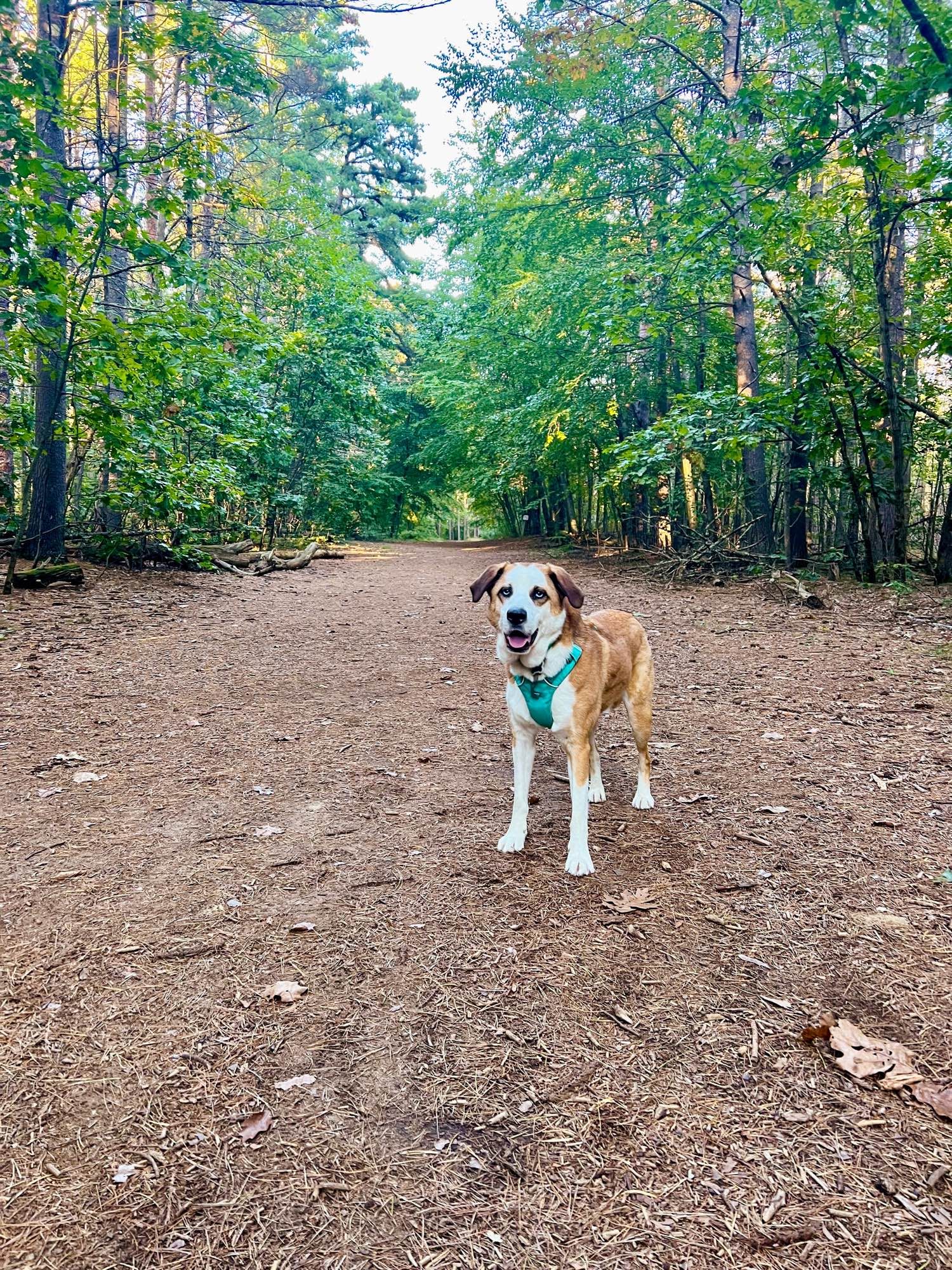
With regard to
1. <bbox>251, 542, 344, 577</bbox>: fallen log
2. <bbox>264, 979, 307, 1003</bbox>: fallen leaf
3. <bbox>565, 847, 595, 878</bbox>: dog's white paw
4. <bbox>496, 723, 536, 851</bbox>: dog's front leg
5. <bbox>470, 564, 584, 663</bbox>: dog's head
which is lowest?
<bbox>264, 979, 307, 1003</bbox>: fallen leaf

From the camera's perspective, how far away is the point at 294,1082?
6.09 ft

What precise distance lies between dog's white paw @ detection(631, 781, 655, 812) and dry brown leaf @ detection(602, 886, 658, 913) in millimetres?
804

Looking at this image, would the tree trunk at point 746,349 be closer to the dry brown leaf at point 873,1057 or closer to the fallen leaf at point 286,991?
the dry brown leaf at point 873,1057

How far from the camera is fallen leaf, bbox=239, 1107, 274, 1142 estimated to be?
1691 millimetres

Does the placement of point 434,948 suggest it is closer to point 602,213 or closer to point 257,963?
point 257,963

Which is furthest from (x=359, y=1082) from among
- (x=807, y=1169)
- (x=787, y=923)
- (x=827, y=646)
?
(x=827, y=646)

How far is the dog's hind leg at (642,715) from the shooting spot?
11.4 ft

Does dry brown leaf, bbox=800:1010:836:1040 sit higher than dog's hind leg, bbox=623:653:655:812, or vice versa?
dog's hind leg, bbox=623:653:655:812

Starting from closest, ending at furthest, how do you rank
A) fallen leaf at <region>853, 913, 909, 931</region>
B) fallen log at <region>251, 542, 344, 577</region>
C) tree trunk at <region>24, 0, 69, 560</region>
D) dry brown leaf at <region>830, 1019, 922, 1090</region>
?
dry brown leaf at <region>830, 1019, 922, 1090</region> → fallen leaf at <region>853, 913, 909, 931</region> → tree trunk at <region>24, 0, 69, 560</region> → fallen log at <region>251, 542, 344, 577</region>

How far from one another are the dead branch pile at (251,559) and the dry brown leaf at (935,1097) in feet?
41.0

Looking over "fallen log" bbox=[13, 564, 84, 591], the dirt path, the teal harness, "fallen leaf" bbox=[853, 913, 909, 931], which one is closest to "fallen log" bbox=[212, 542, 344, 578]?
"fallen log" bbox=[13, 564, 84, 591]

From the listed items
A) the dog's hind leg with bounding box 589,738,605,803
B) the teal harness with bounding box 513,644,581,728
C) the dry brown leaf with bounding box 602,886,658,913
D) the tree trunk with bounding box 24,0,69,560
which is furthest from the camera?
the tree trunk with bounding box 24,0,69,560

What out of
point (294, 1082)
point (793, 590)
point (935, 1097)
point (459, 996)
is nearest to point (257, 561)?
point (793, 590)

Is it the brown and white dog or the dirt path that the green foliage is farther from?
the brown and white dog
